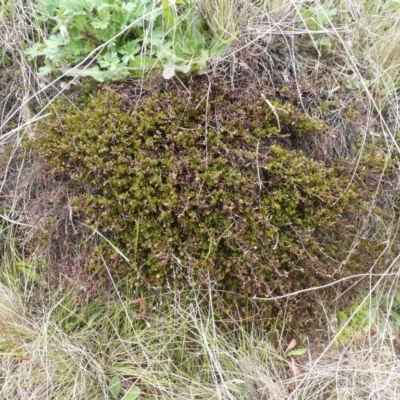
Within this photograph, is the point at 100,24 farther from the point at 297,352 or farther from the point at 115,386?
the point at 297,352

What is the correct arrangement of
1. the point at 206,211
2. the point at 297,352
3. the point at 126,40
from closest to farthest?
the point at 206,211
the point at 297,352
the point at 126,40

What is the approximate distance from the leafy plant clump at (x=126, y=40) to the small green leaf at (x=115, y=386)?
4.02 feet

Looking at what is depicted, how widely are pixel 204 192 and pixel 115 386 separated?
0.84 metres

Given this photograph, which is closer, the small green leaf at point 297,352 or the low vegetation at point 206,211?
the low vegetation at point 206,211

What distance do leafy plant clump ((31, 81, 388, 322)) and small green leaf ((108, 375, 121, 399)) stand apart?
0.38 m

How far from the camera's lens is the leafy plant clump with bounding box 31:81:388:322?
1524 mm

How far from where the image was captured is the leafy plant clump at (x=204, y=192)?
A: 1524 millimetres

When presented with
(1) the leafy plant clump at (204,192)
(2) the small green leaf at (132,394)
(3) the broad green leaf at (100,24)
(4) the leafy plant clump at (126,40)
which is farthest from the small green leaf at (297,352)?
(3) the broad green leaf at (100,24)

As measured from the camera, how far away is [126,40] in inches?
69.4

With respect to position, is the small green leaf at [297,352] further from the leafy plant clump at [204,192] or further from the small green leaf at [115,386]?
the small green leaf at [115,386]

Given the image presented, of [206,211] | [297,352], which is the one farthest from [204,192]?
[297,352]

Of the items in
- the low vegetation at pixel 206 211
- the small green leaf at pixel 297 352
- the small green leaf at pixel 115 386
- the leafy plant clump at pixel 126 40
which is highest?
the leafy plant clump at pixel 126 40

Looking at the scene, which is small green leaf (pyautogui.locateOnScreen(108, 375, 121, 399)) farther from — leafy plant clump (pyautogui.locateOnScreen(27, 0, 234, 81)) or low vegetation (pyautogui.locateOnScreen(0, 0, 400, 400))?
leafy plant clump (pyautogui.locateOnScreen(27, 0, 234, 81))

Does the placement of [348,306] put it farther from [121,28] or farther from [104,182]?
[121,28]
